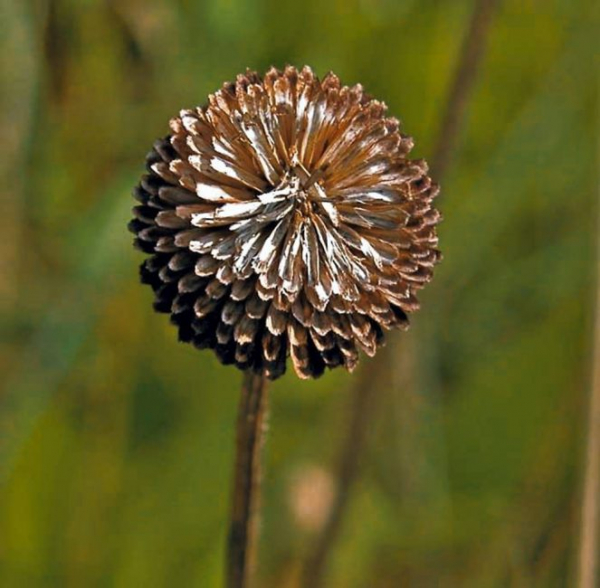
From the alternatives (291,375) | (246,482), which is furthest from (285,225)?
(291,375)

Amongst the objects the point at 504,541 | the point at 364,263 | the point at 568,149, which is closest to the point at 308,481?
the point at 504,541

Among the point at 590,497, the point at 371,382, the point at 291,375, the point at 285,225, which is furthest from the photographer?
the point at 291,375

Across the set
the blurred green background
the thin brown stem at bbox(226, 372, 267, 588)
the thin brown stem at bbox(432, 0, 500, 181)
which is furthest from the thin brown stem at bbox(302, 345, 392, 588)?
the thin brown stem at bbox(226, 372, 267, 588)

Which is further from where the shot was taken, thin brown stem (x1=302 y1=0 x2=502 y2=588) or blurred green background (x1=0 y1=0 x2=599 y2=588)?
blurred green background (x1=0 y1=0 x2=599 y2=588)

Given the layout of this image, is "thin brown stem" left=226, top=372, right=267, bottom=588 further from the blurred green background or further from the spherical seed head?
the blurred green background

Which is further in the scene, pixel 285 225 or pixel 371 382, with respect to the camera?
pixel 371 382

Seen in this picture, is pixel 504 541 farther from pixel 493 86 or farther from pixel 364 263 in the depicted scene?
pixel 364 263

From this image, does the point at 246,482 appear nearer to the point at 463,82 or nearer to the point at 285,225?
the point at 285,225
